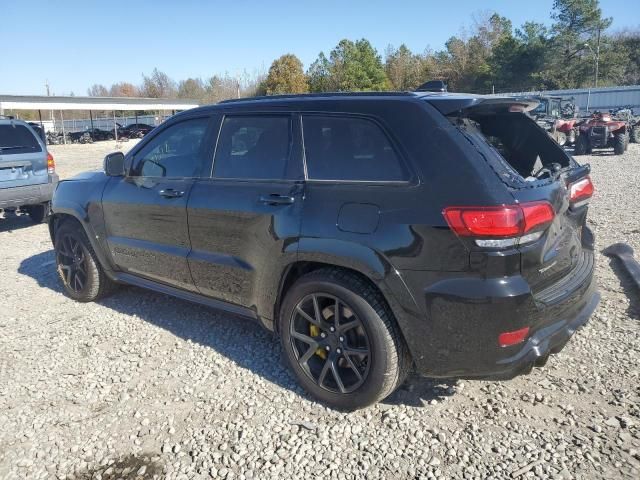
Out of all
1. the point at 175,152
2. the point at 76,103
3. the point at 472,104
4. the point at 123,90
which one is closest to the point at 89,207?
the point at 175,152

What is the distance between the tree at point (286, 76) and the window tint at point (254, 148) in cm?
4579

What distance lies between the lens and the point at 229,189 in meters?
3.46

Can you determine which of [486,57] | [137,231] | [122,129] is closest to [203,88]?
[122,129]

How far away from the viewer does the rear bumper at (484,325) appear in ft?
8.05

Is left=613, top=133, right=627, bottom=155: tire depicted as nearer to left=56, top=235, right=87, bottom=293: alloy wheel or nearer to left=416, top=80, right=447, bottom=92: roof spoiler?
left=416, top=80, right=447, bottom=92: roof spoiler

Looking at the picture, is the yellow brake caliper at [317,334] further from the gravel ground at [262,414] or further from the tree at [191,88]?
the tree at [191,88]

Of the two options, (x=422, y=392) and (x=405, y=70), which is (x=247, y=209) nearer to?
(x=422, y=392)

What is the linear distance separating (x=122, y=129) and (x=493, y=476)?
47466 millimetres

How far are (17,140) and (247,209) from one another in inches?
269

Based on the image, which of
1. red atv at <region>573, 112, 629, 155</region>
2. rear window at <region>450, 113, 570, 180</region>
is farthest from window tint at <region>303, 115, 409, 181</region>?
red atv at <region>573, 112, 629, 155</region>

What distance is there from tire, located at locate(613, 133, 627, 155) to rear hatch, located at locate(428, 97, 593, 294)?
17.4 meters

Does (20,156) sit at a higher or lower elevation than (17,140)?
lower

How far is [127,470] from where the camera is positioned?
2.68m

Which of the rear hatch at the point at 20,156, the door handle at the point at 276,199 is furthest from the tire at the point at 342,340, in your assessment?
the rear hatch at the point at 20,156
